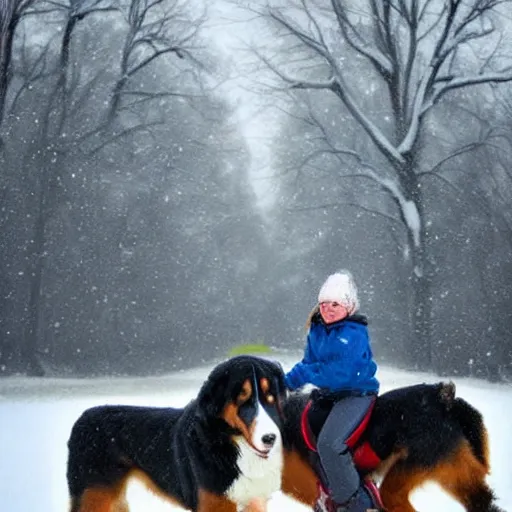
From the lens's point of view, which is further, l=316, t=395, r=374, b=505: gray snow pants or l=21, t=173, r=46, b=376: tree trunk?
l=21, t=173, r=46, b=376: tree trunk

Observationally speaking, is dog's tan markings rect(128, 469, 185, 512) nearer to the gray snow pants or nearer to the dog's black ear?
the dog's black ear

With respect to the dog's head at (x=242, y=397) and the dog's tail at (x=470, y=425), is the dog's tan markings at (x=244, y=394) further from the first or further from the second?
the dog's tail at (x=470, y=425)

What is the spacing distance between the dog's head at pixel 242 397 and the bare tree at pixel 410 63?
6986 millimetres

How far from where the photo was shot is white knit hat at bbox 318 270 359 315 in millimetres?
2646

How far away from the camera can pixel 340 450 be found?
8.17 ft

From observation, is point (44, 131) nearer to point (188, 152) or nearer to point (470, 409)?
point (188, 152)

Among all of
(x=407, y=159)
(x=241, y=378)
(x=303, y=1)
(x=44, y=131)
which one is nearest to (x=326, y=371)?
(x=241, y=378)

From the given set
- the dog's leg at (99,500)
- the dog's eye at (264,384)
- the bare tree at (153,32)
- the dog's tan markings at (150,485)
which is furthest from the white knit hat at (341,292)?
the bare tree at (153,32)

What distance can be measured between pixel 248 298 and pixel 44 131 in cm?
529

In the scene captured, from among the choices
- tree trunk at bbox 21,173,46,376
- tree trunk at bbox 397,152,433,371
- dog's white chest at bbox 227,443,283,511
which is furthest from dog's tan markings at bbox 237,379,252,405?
tree trunk at bbox 21,173,46,376

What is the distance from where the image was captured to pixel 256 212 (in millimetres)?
14461

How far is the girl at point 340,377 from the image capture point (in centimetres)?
250

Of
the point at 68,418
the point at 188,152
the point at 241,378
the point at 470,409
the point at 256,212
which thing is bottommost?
the point at 68,418

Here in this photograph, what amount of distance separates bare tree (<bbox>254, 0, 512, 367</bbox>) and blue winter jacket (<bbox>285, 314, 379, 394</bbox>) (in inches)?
260
